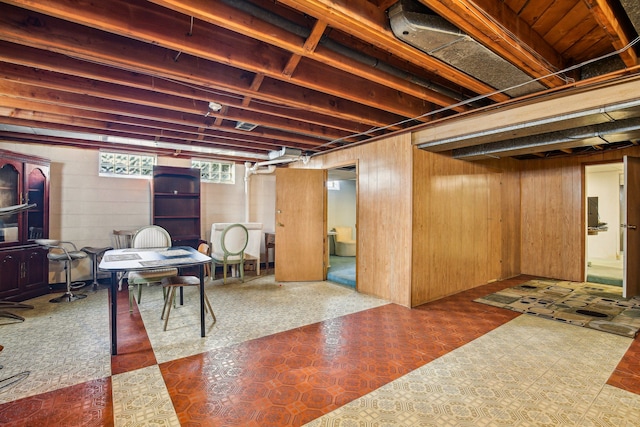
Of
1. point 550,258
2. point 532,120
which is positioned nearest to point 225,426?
point 532,120

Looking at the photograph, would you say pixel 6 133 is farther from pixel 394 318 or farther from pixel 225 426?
pixel 394 318

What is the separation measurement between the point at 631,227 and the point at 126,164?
313 inches

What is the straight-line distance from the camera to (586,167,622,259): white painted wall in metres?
7.10

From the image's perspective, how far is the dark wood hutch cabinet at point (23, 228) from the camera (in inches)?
154

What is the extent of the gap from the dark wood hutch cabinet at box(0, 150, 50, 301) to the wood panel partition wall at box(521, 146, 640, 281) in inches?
324

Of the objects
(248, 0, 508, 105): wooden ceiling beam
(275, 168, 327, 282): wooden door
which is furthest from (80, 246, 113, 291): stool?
(248, 0, 508, 105): wooden ceiling beam

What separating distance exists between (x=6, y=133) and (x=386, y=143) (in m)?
5.32

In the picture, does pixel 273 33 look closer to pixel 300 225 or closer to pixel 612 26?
pixel 612 26

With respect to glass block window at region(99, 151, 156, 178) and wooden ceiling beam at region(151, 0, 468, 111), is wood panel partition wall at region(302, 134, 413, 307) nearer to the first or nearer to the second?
wooden ceiling beam at region(151, 0, 468, 111)

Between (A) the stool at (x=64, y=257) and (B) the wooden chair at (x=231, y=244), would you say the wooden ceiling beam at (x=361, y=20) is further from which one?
(A) the stool at (x=64, y=257)

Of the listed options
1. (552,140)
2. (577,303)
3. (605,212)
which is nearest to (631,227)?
(577,303)

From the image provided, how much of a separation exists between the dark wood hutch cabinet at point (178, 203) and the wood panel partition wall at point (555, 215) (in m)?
6.41

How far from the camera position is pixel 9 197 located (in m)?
4.00

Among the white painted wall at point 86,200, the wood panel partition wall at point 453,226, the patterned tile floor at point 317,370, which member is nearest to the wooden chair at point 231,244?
the patterned tile floor at point 317,370
